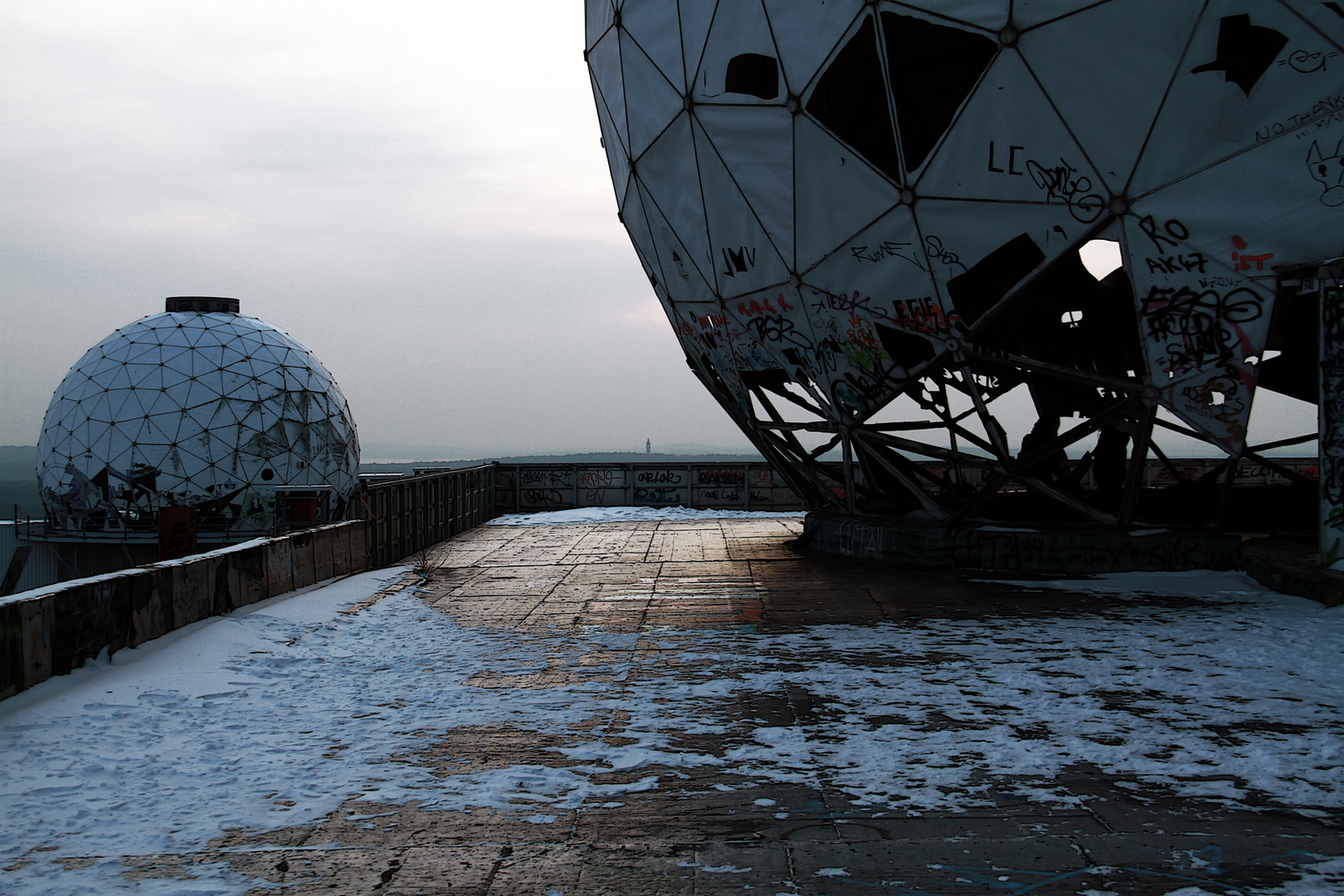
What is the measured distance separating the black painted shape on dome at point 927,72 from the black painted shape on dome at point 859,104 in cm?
20

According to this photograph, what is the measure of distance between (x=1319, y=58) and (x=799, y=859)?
10.1 m

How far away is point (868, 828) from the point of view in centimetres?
437

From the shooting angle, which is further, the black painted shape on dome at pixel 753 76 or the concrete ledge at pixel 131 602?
the black painted shape on dome at pixel 753 76

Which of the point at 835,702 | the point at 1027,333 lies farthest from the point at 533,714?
the point at 1027,333

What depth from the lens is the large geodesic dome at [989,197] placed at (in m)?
10.3

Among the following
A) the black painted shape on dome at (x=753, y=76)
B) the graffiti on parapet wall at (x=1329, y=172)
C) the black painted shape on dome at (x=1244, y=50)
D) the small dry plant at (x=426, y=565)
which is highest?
the black painted shape on dome at (x=753, y=76)

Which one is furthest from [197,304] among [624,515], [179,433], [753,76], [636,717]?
[636,717]

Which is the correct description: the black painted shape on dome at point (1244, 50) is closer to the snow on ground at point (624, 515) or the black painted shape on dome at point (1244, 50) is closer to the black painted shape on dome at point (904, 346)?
the black painted shape on dome at point (904, 346)

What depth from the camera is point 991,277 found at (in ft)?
40.3

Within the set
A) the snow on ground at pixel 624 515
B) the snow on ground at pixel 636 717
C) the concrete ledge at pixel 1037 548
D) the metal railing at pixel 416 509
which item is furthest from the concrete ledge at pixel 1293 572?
the snow on ground at pixel 624 515

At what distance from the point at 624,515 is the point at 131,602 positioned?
18.7 metres

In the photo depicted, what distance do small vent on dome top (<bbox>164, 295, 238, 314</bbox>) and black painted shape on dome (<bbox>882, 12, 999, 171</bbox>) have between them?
24582 millimetres

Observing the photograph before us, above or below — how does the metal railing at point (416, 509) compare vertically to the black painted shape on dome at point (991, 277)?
below

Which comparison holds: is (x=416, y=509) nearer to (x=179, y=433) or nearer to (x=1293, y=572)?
(x=179, y=433)
